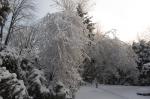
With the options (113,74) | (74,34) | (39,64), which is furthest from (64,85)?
(113,74)

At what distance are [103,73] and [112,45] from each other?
14.4ft

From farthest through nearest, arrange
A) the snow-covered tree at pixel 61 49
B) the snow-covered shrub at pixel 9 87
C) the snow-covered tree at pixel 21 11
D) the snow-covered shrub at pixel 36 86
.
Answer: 1. the snow-covered tree at pixel 21 11
2. the snow-covered tree at pixel 61 49
3. the snow-covered shrub at pixel 36 86
4. the snow-covered shrub at pixel 9 87

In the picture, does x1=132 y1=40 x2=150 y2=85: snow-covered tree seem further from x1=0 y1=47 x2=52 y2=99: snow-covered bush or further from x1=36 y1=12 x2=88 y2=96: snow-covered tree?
x1=0 y1=47 x2=52 y2=99: snow-covered bush

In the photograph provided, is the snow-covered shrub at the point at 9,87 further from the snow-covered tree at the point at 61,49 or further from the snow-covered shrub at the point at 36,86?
the snow-covered tree at the point at 61,49

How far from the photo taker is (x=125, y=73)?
36.5 metres

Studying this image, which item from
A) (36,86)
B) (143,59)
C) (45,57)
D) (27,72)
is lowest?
(36,86)

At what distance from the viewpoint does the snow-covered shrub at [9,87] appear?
476 inches

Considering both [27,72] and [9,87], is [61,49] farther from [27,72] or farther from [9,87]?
[9,87]

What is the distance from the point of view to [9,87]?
40.3ft

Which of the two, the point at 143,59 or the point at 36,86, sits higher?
the point at 143,59

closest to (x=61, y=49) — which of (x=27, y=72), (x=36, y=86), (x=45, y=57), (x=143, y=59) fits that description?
(x=45, y=57)

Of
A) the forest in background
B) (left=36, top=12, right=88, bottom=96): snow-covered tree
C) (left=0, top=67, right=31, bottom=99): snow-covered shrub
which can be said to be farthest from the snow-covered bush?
(left=0, top=67, right=31, bottom=99): snow-covered shrub

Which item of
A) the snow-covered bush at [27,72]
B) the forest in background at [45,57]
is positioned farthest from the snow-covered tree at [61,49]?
the snow-covered bush at [27,72]

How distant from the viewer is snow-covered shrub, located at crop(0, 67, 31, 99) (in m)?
12.1
